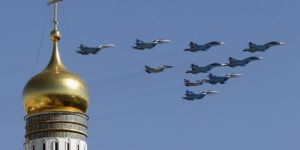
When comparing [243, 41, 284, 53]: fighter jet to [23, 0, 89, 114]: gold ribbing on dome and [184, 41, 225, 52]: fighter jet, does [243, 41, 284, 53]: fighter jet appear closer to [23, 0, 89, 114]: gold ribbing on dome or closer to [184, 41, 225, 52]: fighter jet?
[184, 41, 225, 52]: fighter jet

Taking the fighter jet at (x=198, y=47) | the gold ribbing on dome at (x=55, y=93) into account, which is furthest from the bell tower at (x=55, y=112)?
the fighter jet at (x=198, y=47)

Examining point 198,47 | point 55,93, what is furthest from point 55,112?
point 198,47

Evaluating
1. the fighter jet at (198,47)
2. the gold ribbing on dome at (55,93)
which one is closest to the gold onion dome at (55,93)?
the gold ribbing on dome at (55,93)

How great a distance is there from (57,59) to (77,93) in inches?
141

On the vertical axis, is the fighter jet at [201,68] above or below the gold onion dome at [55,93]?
above

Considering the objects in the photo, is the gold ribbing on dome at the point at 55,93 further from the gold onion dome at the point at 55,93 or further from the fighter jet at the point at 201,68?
the fighter jet at the point at 201,68

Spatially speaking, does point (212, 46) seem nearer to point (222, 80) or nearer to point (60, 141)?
point (222, 80)

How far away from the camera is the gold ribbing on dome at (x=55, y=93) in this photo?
197 ft

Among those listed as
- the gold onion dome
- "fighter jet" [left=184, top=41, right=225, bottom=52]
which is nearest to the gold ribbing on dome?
the gold onion dome

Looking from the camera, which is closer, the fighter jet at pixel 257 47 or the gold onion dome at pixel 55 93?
the gold onion dome at pixel 55 93

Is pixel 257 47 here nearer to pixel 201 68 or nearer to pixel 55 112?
pixel 201 68

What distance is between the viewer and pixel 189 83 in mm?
70750

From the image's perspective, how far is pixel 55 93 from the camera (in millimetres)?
59844

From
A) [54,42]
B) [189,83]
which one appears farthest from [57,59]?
[189,83]
